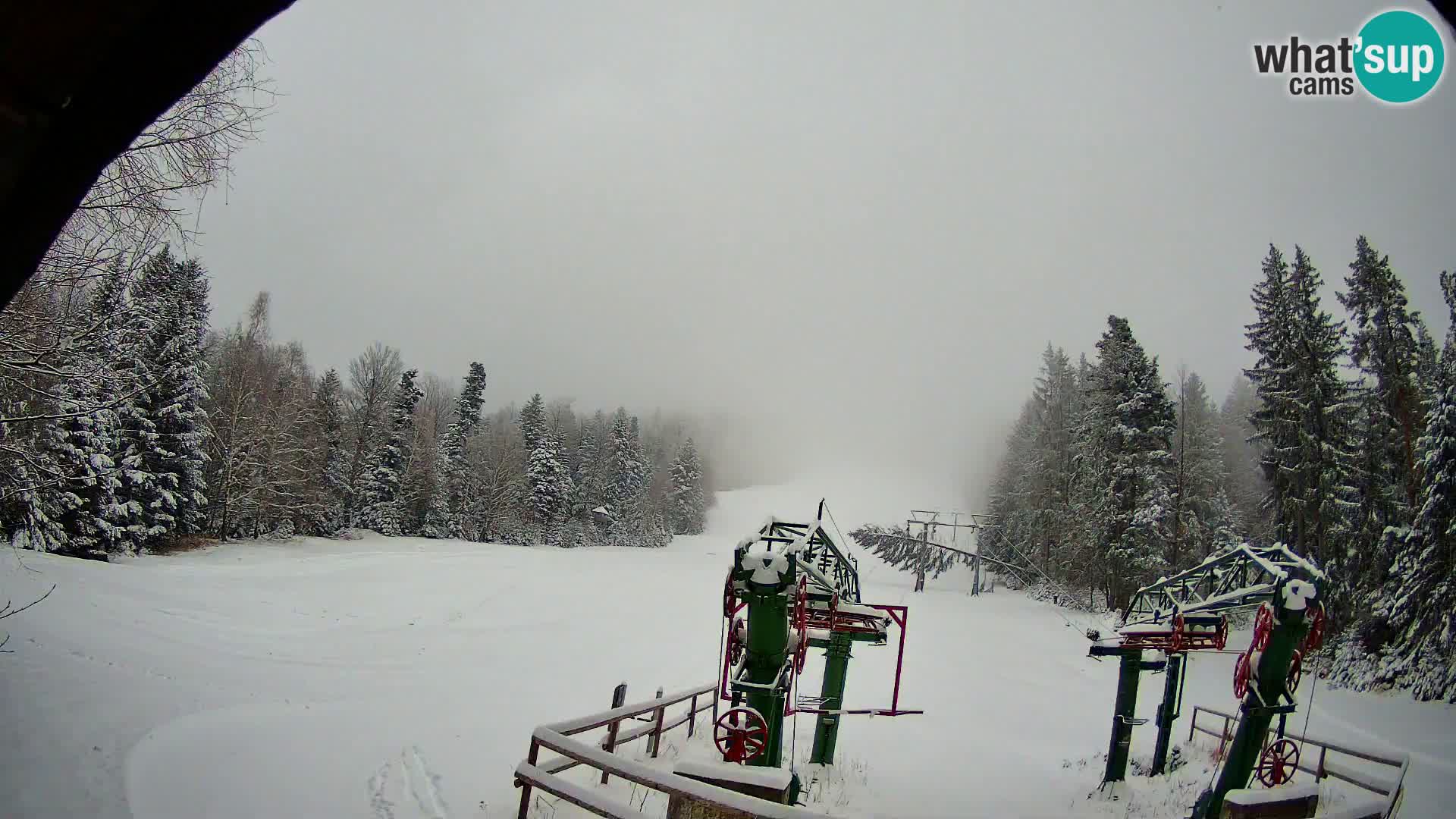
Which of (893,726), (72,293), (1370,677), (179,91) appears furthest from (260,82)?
(1370,677)

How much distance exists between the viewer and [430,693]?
1502cm

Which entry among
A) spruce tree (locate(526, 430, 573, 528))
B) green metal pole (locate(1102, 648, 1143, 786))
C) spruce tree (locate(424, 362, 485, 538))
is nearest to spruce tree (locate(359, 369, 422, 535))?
spruce tree (locate(424, 362, 485, 538))

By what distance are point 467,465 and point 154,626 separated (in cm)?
3989

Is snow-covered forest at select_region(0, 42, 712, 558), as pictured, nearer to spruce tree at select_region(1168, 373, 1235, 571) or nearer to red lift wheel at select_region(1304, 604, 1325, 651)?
red lift wheel at select_region(1304, 604, 1325, 651)

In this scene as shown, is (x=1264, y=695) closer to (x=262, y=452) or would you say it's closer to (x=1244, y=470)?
(x=262, y=452)

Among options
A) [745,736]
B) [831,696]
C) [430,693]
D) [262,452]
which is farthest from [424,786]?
Answer: [262,452]

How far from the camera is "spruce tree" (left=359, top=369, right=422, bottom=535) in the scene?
4544 cm

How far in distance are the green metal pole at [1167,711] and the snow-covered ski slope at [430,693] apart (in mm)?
617

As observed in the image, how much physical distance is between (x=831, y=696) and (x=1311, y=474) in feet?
76.1

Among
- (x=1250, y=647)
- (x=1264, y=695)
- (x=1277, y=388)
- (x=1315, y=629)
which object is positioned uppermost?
(x=1277, y=388)

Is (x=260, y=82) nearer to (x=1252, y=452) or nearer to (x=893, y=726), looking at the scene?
(x=893, y=726)

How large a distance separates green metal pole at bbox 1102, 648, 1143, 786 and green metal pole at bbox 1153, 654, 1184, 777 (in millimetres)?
572

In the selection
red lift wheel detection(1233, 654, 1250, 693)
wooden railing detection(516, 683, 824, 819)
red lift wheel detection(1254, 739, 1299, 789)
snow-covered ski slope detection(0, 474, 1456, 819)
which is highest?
red lift wheel detection(1233, 654, 1250, 693)

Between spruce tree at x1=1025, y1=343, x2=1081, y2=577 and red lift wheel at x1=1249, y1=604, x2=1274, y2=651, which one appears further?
spruce tree at x1=1025, y1=343, x2=1081, y2=577
